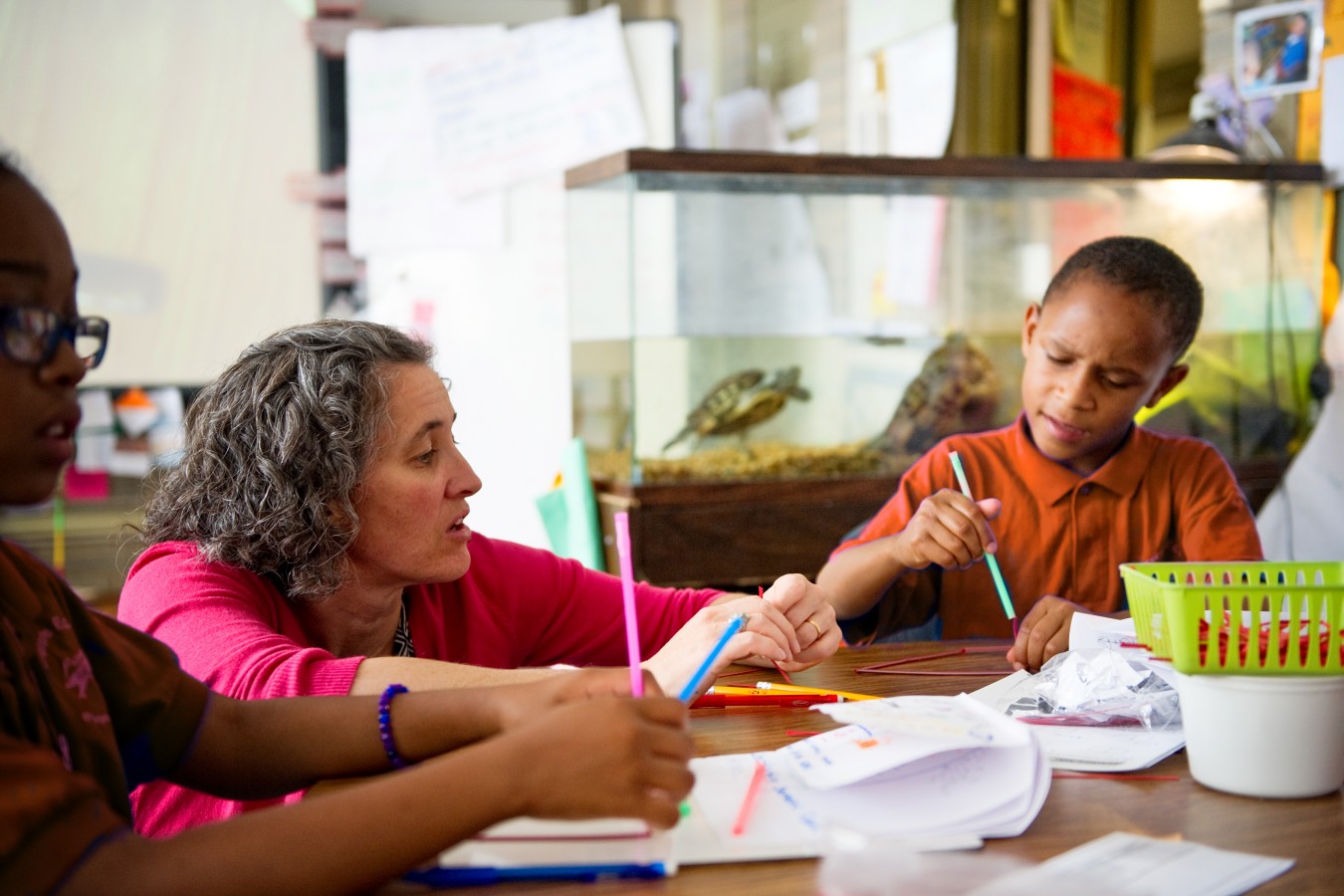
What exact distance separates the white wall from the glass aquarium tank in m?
1.33

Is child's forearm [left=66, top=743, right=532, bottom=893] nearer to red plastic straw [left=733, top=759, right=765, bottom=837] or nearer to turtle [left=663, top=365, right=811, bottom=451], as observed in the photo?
red plastic straw [left=733, top=759, right=765, bottom=837]

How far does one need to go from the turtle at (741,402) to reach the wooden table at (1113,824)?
1.71m

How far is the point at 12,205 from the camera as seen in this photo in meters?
0.64

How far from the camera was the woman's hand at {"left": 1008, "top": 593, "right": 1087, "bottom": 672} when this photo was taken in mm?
1214

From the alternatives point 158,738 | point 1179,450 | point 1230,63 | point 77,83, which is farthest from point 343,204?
point 158,738

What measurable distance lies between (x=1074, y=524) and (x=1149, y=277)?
1.19 feet

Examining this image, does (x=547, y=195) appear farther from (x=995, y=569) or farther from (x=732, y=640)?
(x=732, y=640)

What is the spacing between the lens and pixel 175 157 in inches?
145

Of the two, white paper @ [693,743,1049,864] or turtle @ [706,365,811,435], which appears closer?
white paper @ [693,743,1049,864]

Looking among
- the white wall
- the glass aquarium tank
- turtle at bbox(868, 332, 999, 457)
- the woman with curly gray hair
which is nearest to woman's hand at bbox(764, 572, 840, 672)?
the woman with curly gray hair

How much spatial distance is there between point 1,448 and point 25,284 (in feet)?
0.29

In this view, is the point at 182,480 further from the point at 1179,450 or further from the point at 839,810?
the point at 1179,450

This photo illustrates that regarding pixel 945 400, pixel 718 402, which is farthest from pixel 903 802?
pixel 945 400

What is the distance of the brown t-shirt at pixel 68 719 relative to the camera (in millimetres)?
583
